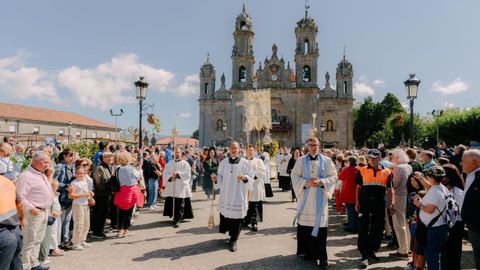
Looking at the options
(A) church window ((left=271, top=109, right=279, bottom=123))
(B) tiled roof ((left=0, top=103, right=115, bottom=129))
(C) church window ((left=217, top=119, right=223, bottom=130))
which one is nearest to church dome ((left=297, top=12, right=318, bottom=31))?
(A) church window ((left=271, top=109, right=279, bottom=123))

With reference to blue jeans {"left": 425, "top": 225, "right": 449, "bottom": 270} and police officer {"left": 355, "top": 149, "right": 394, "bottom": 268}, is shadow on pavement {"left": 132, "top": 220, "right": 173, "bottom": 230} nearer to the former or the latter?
police officer {"left": 355, "top": 149, "right": 394, "bottom": 268}

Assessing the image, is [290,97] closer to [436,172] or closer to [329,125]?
[329,125]

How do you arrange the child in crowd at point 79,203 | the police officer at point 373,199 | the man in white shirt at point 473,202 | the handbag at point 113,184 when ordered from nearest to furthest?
the man in white shirt at point 473,202
the police officer at point 373,199
the child in crowd at point 79,203
the handbag at point 113,184

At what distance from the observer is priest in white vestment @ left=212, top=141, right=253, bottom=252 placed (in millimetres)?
7488

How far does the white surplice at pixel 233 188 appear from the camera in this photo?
7533mm

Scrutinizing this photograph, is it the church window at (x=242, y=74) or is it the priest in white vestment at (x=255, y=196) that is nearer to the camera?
the priest in white vestment at (x=255, y=196)

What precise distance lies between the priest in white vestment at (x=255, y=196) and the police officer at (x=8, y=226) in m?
5.78

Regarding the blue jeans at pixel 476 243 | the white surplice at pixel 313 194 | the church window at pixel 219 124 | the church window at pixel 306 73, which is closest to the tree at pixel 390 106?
the church window at pixel 306 73

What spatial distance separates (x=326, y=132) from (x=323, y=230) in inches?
1747

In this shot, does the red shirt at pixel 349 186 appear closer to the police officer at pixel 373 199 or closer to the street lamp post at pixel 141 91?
the police officer at pixel 373 199

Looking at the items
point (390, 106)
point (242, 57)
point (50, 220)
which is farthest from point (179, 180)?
point (390, 106)

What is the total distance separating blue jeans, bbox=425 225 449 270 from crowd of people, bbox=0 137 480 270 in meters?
0.01

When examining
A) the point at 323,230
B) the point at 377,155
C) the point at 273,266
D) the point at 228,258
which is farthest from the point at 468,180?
the point at 228,258

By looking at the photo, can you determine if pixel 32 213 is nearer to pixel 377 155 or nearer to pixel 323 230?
pixel 323 230
